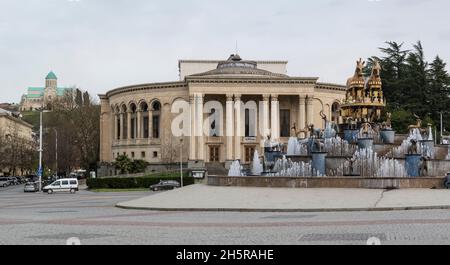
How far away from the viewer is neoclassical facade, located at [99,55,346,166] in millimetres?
87125

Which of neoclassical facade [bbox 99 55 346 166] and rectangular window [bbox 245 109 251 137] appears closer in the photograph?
neoclassical facade [bbox 99 55 346 166]

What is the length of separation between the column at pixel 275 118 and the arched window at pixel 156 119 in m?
15.2

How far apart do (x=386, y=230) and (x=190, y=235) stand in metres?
4.13

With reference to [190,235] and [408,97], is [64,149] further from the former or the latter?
[190,235]

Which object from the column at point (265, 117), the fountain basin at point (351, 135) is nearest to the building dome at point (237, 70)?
the column at point (265, 117)

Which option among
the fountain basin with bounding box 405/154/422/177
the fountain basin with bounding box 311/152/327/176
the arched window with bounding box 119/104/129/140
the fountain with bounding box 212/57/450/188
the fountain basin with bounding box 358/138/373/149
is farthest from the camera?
the arched window with bounding box 119/104/129/140

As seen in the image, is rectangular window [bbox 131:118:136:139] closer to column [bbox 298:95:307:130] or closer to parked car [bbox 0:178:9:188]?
parked car [bbox 0:178:9:188]

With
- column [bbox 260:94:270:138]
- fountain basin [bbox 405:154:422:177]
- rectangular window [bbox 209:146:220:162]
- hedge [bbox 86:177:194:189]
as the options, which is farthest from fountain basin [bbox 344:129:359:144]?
rectangular window [bbox 209:146:220:162]

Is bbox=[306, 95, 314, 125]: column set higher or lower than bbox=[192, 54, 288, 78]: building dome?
lower

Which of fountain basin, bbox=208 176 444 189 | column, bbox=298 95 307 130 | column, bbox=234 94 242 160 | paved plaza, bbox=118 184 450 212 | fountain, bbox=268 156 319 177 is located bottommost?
paved plaza, bbox=118 184 450 212

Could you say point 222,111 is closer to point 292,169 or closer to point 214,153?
point 214,153

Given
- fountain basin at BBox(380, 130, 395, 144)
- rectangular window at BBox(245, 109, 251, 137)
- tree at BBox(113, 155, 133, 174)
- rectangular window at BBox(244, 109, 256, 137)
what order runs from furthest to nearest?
rectangular window at BBox(245, 109, 251, 137) → rectangular window at BBox(244, 109, 256, 137) → tree at BBox(113, 155, 133, 174) → fountain basin at BBox(380, 130, 395, 144)

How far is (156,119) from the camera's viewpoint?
306ft

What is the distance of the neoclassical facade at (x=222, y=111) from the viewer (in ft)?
286
